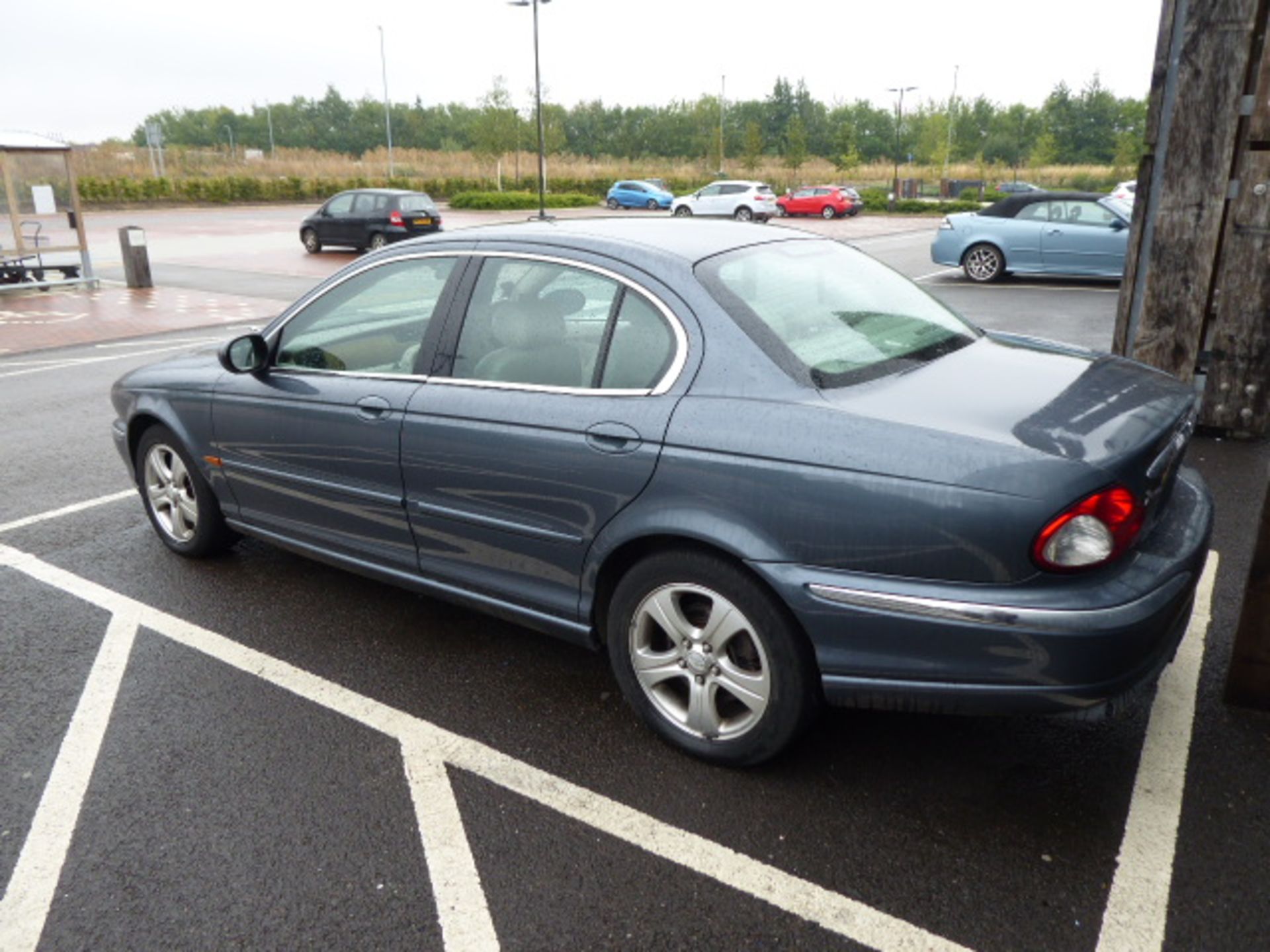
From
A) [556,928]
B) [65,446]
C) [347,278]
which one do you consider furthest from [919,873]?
[65,446]

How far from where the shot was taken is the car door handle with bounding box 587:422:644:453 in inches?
116

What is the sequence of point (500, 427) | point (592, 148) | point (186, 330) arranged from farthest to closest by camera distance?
point (592, 148) → point (186, 330) → point (500, 427)

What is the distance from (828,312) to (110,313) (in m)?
14.6

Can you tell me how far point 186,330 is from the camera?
13422 mm

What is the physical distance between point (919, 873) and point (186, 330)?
1310cm

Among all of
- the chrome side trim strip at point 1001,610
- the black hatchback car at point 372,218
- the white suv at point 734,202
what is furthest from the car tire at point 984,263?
the white suv at point 734,202

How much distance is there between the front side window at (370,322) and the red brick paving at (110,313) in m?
9.87

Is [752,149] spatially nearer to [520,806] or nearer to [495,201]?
[495,201]

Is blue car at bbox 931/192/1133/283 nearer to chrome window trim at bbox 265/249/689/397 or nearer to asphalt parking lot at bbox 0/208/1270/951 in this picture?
asphalt parking lot at bbox 0/208/1270/951

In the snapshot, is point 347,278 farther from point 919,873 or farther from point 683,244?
point 919,873

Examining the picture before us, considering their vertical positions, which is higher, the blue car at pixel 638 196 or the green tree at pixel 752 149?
the green tree at pixel 752 149

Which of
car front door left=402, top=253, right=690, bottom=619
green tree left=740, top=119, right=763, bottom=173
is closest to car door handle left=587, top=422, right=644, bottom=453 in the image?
car front door left=402, top=253, right=690, bottom=619

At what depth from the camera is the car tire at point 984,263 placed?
16188 mm

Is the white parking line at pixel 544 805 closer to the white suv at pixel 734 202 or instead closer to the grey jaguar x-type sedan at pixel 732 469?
the grey jaguar x-type sedan at pixel 732 469
